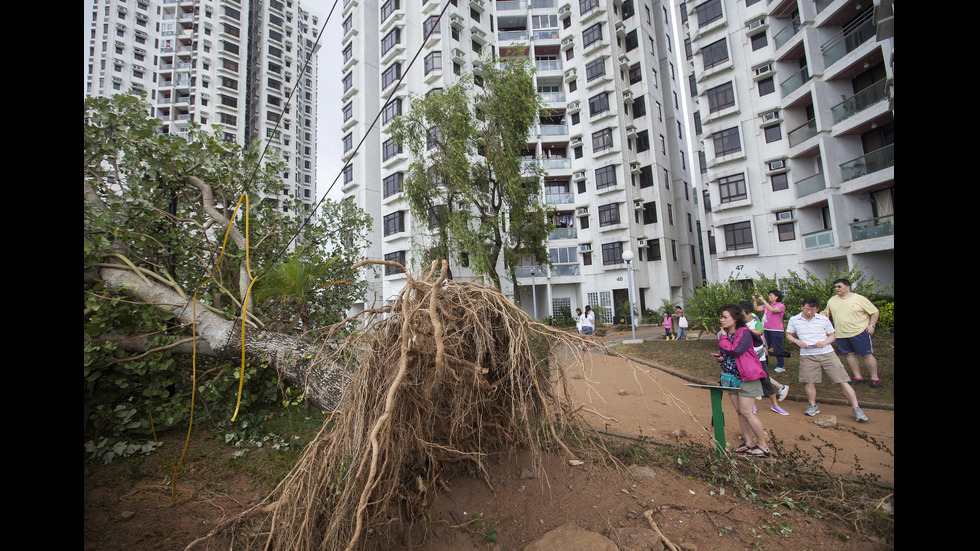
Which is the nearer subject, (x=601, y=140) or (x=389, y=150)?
(x=601, y=140)

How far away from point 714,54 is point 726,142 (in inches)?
200

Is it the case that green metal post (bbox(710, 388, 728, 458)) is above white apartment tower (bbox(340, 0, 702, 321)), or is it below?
below

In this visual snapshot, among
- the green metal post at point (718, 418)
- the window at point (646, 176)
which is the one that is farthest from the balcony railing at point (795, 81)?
the green metal post at point (718, 418)

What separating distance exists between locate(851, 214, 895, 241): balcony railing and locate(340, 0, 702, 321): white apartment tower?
1030 centimetres

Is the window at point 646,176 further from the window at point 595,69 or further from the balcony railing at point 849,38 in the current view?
the balcony railing at point 849,38

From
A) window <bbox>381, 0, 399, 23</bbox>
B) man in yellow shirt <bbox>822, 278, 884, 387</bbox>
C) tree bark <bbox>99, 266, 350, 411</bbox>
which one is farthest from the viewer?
window <bbox>381, 0, 399, 23</bbox>

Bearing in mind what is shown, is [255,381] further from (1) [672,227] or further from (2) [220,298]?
→ (1) [672,227]

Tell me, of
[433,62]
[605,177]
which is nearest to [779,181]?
[605,177]

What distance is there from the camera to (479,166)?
1270cm

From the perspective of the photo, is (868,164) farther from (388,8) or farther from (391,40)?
(388,8)

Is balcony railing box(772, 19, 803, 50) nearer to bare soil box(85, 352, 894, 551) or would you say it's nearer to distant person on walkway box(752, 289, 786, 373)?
distant person on walkway box(752, 289, 786, 373)

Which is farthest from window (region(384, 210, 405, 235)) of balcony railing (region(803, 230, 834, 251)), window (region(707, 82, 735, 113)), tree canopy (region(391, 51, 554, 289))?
balcony railing (region(803, 230, 834, 251))

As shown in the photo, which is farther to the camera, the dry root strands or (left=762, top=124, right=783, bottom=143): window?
(left=762, top=124, right=783, bottom=143): window

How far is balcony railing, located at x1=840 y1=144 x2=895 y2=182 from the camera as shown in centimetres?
1339
